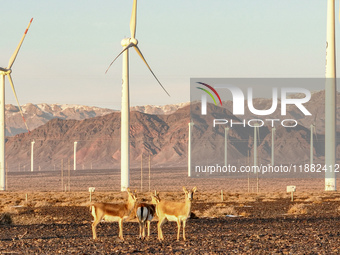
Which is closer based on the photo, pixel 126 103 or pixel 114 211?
pixel 114 211

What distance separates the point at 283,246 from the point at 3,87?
8060 cm

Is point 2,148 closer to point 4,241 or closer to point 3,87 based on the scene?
point 3,87

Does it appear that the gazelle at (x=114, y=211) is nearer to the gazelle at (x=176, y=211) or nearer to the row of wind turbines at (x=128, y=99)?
the gazelle at (x=176, y=211)

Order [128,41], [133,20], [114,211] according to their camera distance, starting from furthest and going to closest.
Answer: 1. [128,41]
2. [133,20]
3. [114,211]

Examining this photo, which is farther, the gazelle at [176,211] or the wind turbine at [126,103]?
the wind turbine at [126,103]

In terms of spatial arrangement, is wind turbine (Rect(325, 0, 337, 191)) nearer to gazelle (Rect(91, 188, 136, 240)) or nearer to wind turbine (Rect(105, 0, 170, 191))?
wind turbine (Rect(105, 0, 170, 191))

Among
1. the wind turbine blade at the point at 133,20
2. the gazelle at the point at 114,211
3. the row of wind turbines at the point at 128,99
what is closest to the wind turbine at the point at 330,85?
the row of wind turbines at the point at 128,99

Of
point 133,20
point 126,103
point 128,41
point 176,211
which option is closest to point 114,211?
point 176,211

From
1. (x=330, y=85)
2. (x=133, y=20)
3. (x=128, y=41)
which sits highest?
(x=133, y=20)

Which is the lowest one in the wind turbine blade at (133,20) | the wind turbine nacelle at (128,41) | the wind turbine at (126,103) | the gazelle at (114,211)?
the gazelle at (114,211)

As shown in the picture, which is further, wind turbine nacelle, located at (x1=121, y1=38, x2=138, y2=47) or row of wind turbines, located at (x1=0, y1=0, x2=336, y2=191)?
wind turbine nacelle, located at (x1=121, y1=38, x2=138, y2=47)

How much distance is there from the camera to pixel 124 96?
80.0 m

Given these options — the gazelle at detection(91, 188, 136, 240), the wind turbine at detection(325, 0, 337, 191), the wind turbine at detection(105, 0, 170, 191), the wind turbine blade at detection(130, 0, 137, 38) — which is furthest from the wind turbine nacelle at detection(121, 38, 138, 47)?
the gazelle at detection(91, 188, 136, 240)

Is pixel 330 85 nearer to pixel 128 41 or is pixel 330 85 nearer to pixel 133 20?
pixel 133 20
